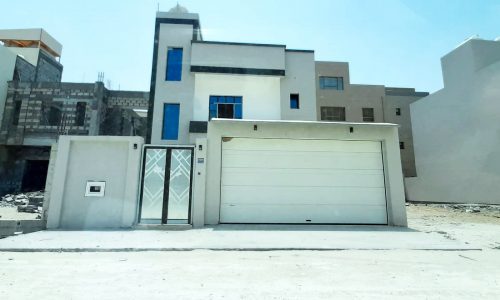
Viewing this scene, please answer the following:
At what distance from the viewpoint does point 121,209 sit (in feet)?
28.2

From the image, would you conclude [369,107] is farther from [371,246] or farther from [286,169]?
[371,246]

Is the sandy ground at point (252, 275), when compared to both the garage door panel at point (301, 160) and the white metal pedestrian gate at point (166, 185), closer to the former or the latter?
the white metal pedestrian gate at point (166, 185)

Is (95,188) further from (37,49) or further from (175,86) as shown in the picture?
(37,49)

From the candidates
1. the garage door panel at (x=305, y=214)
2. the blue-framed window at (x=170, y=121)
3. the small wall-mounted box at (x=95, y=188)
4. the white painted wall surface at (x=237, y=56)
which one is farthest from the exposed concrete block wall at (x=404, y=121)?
the small wall-mounted box at (x=95, y=188)

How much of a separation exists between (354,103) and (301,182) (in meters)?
23.9

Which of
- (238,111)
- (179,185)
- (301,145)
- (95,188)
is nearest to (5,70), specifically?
(238,111)

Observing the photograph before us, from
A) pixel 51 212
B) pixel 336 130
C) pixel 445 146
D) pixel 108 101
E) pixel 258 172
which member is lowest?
pixel 51 212

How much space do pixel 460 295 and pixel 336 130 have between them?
7.15m

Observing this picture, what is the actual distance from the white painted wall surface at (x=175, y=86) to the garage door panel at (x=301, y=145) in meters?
7.88

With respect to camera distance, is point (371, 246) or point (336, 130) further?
point (336, 130)

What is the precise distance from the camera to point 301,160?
9.90m

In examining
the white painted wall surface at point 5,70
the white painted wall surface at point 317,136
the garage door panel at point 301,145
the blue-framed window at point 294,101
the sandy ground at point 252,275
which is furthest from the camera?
the white painted wall surface at point 5,70

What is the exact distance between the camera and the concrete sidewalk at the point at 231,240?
574cm

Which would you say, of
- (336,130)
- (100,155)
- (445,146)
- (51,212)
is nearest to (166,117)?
(100,155)
